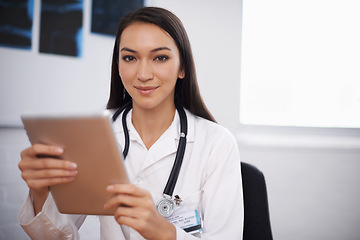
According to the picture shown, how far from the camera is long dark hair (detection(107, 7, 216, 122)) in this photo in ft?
3.62

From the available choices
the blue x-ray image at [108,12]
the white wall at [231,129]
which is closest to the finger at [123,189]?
the white wall at [231,129]

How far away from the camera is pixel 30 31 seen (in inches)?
61.6

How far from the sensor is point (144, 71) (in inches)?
41.4

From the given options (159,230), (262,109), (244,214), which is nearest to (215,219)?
(244,214)

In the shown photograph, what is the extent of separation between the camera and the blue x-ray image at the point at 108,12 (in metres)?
1.72

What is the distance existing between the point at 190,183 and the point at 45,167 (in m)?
0.53

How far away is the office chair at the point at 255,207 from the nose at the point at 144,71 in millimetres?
479

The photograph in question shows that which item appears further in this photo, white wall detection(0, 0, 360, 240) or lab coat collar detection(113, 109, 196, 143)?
white wall detection(0, 0, 360, 240)

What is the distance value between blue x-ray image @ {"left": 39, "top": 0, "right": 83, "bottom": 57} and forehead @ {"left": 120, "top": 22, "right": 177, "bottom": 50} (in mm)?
674

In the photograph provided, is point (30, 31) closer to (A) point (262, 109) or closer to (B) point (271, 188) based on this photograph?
(A) point (262, 109)

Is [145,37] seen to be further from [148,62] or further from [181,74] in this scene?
[181,74]

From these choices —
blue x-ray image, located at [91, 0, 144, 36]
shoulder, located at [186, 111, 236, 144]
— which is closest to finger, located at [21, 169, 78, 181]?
shoulder, located at [186, 111, 236, 144]

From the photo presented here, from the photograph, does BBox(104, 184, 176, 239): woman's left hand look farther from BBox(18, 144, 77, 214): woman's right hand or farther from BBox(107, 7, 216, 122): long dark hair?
BBox(107, 7, 216, 122): long dark hair

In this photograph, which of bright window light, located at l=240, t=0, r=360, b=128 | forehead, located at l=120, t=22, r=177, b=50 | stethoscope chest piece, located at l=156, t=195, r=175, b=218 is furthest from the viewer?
bright window light, located at l=240, t=0, r=360, b=128
